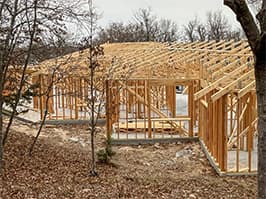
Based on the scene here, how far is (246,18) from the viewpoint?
448 centimetres

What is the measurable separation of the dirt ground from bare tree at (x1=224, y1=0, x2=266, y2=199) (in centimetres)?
339

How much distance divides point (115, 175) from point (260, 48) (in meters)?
5.72

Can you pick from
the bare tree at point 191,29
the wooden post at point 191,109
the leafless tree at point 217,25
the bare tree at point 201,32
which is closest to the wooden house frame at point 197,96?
the wooden post at point 191,109

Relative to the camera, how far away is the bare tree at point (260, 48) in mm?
4426

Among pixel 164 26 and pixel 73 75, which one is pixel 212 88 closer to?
pixel 73 75

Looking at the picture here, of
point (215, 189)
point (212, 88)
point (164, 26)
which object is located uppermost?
point (164, 26)

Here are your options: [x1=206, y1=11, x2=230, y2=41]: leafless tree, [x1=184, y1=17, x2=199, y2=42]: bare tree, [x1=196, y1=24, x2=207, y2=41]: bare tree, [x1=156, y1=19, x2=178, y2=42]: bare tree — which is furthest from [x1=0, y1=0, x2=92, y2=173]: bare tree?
[x1=184, y1=17, x2=199, y2=42]: bare tree

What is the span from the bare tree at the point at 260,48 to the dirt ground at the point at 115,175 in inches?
134

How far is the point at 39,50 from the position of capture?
9547 mm

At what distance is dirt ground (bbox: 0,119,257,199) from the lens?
309 inches

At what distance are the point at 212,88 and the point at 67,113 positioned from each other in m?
9.78

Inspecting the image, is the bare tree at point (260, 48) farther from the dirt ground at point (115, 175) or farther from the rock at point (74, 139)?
the rock at point (74, 139)

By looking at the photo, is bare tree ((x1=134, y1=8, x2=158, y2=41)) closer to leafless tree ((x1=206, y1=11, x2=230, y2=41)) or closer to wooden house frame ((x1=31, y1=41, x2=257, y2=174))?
leafless tree ((x1=206, y1=11, x2=230, y2=41))

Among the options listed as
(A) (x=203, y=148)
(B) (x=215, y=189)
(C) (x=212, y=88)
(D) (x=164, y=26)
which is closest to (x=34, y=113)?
(A) (x=203, y=148)
